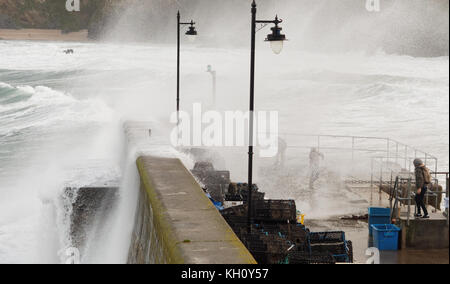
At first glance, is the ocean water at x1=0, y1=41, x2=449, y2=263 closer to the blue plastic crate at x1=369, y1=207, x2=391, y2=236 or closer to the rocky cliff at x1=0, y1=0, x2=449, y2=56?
the blue plastic crate at x1=369, y1=207, x2=391, y2=236

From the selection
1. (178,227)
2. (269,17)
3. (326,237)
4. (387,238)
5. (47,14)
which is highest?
(47,14)

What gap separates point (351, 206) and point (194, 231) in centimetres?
702

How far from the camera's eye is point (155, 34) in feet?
425

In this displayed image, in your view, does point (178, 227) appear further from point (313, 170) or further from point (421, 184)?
point (313, 170)

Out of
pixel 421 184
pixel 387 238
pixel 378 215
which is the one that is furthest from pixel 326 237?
pixel 378 215

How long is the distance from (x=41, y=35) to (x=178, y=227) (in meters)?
130

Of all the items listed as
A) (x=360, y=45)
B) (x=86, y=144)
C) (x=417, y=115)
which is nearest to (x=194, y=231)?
(x=86, y=144)

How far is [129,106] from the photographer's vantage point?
37312mm

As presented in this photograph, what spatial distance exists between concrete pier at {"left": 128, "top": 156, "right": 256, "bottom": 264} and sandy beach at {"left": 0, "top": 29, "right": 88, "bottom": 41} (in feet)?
384

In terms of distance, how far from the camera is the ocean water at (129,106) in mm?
14739

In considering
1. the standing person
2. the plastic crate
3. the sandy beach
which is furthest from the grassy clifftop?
the standing person

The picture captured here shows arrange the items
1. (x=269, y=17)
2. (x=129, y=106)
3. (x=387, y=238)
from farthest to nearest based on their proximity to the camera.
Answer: (x=269, y=17)
(x=129, y=106)
(x=387, y=238)

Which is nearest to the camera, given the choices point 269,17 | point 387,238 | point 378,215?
point 387,238

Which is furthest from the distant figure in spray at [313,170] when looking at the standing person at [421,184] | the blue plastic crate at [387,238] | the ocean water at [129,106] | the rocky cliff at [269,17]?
the rocky cliff at [269,17]
